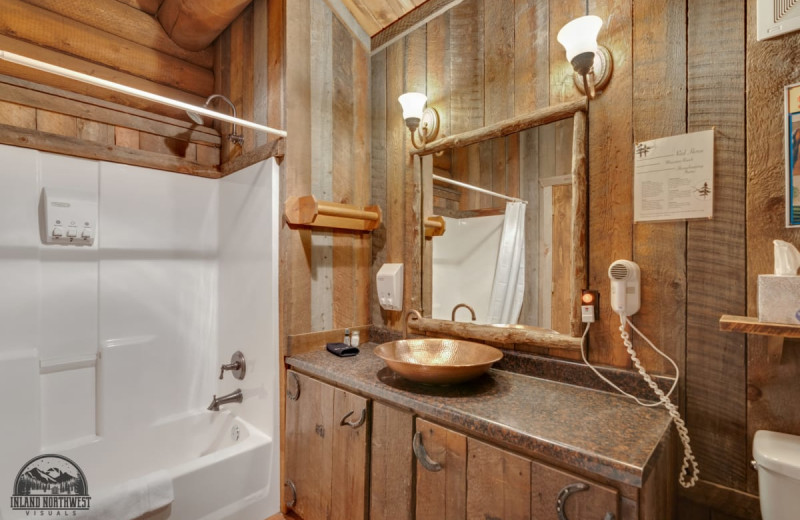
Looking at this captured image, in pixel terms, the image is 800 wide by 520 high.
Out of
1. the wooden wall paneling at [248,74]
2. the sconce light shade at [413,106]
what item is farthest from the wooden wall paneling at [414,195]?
the wooden wall paneling at [248,74]

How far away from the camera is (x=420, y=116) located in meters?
1.72

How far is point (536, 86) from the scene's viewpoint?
55.1 inches

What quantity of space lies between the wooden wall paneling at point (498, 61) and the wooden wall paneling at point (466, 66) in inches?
1.0

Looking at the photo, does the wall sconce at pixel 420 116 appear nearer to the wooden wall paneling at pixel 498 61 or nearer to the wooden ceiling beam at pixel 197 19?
the wooden wall paneling at pixel 498 61

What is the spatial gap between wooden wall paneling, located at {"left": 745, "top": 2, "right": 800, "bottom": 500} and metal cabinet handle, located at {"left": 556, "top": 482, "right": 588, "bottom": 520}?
611mm

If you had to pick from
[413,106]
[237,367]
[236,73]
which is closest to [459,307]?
[413,106]

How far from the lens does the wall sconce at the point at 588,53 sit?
3.76 feet

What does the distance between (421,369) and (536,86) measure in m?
1.19

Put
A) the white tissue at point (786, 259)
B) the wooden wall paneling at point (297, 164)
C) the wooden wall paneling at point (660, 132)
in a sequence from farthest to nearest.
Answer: the wooden wall paneling at point (297, 164), the wooden wall paneling at point (660, 132), the white tissue at point (786, 259)

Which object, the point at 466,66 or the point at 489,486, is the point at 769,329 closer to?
the point at 489,486

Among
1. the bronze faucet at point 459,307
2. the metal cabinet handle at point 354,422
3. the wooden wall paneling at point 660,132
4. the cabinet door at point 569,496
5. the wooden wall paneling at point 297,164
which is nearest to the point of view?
the cabinet door at point 569,496

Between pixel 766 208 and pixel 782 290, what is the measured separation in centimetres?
26

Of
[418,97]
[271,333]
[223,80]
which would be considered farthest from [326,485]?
[223,80]

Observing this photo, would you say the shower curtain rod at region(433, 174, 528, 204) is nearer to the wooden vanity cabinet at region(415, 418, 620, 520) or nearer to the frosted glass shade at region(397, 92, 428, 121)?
the frosted glass shade at region(397, 92, 428, 121)
